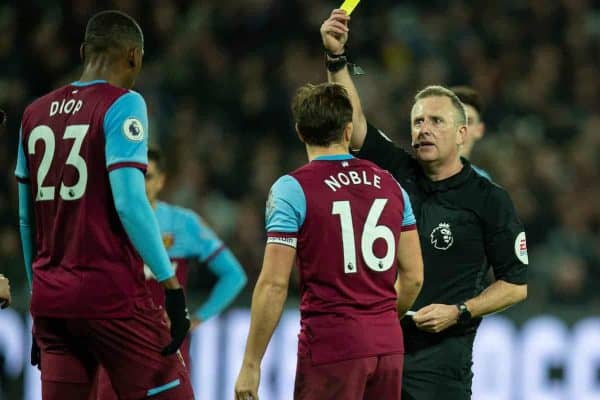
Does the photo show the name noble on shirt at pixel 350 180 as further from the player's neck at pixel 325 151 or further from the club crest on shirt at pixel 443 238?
the club crest on shirt at pixel 443 238

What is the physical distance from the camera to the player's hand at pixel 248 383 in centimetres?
446

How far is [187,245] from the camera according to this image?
22.6 feet

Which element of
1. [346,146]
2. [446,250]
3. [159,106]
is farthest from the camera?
[159,106]

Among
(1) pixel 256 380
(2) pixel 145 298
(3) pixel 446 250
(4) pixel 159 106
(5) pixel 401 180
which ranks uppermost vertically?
(4) pixel 159 106

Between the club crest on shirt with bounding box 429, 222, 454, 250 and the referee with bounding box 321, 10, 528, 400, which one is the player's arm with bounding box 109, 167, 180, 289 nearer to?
the referee with bounding box 321, 10, 528, 400

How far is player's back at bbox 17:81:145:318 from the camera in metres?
4.30

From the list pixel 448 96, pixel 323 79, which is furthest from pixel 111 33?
pixel 323 79

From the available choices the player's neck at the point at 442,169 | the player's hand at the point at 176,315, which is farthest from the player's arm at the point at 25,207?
the player's neck at the point at 442,169

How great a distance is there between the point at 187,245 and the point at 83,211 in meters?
2.59

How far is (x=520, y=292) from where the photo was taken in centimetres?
528

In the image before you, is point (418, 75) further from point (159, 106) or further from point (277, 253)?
point (277, 253)

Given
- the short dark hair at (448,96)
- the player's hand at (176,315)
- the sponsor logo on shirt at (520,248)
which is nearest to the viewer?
the player's hand at (176,315)

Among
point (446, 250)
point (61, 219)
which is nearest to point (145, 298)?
point (61, 219)

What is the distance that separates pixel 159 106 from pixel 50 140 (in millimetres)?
7335
